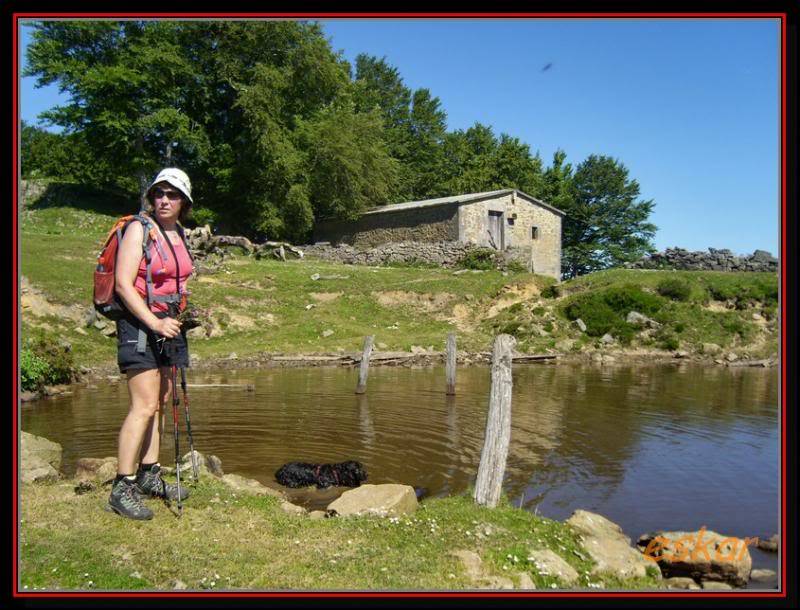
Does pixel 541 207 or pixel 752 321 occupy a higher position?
pixel 541 207

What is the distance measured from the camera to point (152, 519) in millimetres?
6133

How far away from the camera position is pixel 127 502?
6.15m

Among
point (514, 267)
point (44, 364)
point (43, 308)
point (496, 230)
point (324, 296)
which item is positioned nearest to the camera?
point (44, 364)

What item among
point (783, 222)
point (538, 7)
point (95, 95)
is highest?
point (95, 95)

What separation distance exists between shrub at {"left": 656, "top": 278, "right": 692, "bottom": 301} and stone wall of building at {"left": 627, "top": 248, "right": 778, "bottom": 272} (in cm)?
851

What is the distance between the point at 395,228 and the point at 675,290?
60.7ft

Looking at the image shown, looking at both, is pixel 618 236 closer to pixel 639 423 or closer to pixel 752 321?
pixel 752 321

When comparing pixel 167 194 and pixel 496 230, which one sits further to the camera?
pixel 496 230

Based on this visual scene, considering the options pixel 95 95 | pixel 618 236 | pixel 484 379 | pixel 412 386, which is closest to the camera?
pixel 412 386

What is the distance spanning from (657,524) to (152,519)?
705 centimetres

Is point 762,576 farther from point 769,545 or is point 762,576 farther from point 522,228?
point 522,228

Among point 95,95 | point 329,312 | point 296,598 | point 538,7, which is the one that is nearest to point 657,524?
point 296,598

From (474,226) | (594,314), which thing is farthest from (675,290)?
(474,226)

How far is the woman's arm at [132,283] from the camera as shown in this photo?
573 cm
